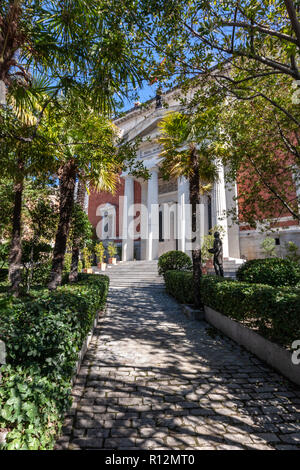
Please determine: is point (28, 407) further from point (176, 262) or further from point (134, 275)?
point (134, 275)

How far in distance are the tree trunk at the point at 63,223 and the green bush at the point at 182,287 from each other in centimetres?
448

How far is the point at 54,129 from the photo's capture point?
5.67m

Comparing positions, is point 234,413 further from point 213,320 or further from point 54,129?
point 54,129

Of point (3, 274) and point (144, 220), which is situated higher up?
point (144, 220)

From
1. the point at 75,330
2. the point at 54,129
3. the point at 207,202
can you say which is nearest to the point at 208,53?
the point at 54,129

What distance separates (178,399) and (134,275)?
13862 millimetres

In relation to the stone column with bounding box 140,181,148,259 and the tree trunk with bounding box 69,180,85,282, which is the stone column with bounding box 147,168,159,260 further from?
the tree trunk with bounding box 69,180,85,282

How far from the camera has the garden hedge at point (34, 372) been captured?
6.11 ft

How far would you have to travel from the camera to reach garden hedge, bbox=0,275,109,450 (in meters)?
1.86

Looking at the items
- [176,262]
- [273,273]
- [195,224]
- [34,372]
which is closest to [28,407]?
[34,372]

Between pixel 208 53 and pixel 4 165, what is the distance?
4.74m

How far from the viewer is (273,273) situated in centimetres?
869

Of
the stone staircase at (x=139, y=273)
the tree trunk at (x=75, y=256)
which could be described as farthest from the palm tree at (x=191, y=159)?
the stone staircase at (x=139, y=273)

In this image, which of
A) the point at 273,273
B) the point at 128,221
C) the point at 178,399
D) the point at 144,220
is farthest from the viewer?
the point at 128,221
